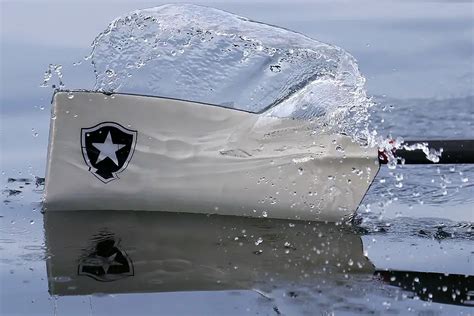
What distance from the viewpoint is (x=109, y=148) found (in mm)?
7176

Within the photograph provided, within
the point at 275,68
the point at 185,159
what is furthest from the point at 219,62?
the point at 185,159

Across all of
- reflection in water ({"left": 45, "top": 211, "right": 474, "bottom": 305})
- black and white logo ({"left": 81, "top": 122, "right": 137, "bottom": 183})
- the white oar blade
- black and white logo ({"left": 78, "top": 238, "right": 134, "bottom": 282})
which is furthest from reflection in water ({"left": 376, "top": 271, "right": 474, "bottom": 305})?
black and white logo ({"left": 81, "top": 122, "right": 137, "bottom": 183})

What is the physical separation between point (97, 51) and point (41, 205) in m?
0.97

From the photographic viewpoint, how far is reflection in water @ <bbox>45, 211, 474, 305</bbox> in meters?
5.61

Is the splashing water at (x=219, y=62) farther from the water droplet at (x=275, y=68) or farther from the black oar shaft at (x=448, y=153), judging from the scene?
the black oar shaft at (x=448, y=153)

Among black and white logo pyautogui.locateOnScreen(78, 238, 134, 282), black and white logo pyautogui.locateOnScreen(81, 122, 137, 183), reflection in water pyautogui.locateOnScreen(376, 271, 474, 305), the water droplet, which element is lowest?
reflection in water pyautogui.locateOnScreen(376, 271, 474, 305)

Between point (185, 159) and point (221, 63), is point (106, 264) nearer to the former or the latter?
point (185, 159)

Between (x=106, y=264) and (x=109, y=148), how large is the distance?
53.2 inches

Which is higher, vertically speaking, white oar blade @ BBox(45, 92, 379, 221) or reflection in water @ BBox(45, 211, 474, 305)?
white oar blade @ BBox(45, 92, 379, 221)

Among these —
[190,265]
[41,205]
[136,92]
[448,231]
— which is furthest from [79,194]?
[448,231]

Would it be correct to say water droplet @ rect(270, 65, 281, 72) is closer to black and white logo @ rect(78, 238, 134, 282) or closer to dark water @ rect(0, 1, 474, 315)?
dark water @ rect(0, 1, 474, 315)

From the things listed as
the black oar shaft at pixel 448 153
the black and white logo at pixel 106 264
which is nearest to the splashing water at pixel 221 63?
the black oar shaft at pixel 448 153

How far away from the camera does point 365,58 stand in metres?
10.5

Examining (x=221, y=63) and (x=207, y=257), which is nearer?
(x=207, y=257)
